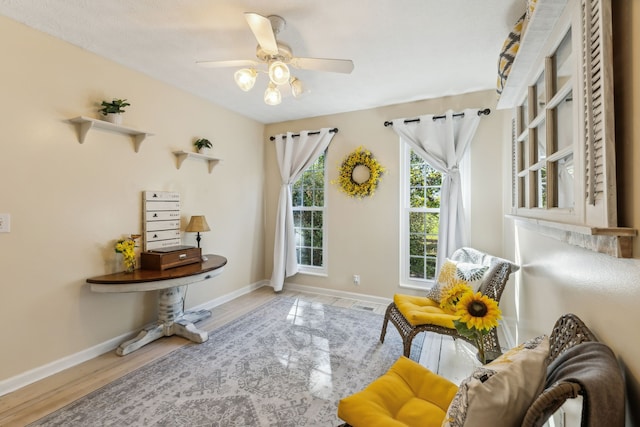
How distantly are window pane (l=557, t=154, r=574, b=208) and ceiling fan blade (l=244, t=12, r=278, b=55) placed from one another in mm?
1626

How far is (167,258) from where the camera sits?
2658 mm

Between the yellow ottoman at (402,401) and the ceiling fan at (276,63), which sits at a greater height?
the ceiling fan at (276,63)

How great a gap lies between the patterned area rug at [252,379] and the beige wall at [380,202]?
0.88 meters

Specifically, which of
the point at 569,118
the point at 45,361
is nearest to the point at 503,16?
the point at 569,118

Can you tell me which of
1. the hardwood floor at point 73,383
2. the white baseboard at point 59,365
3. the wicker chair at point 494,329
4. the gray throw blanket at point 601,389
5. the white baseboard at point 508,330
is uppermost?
the gray throw blanket at point 601,389

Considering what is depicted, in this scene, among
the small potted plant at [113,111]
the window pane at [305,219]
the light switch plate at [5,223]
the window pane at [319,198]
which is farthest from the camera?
the window pane at [305,219]

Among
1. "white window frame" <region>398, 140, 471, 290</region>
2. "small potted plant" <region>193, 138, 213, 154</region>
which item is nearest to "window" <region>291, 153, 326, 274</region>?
"white window frame" <region>398, 140, 471, 290</region>

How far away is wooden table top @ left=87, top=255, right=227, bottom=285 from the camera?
7.41ft

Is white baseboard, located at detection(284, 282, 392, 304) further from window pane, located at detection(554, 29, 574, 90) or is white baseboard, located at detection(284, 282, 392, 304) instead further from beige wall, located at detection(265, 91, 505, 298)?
window pane, located at detection(554, 29, 574, 90)

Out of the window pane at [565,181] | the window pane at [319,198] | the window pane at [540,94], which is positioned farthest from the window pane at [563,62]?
the window pane at [319,198]

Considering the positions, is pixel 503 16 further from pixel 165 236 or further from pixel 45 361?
pixel 45 361

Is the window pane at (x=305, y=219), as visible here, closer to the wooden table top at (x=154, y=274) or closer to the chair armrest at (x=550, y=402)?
the wooden table top at (x=154, y=274)

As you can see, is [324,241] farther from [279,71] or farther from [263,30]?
[263,30]

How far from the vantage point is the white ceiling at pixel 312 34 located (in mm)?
1847
